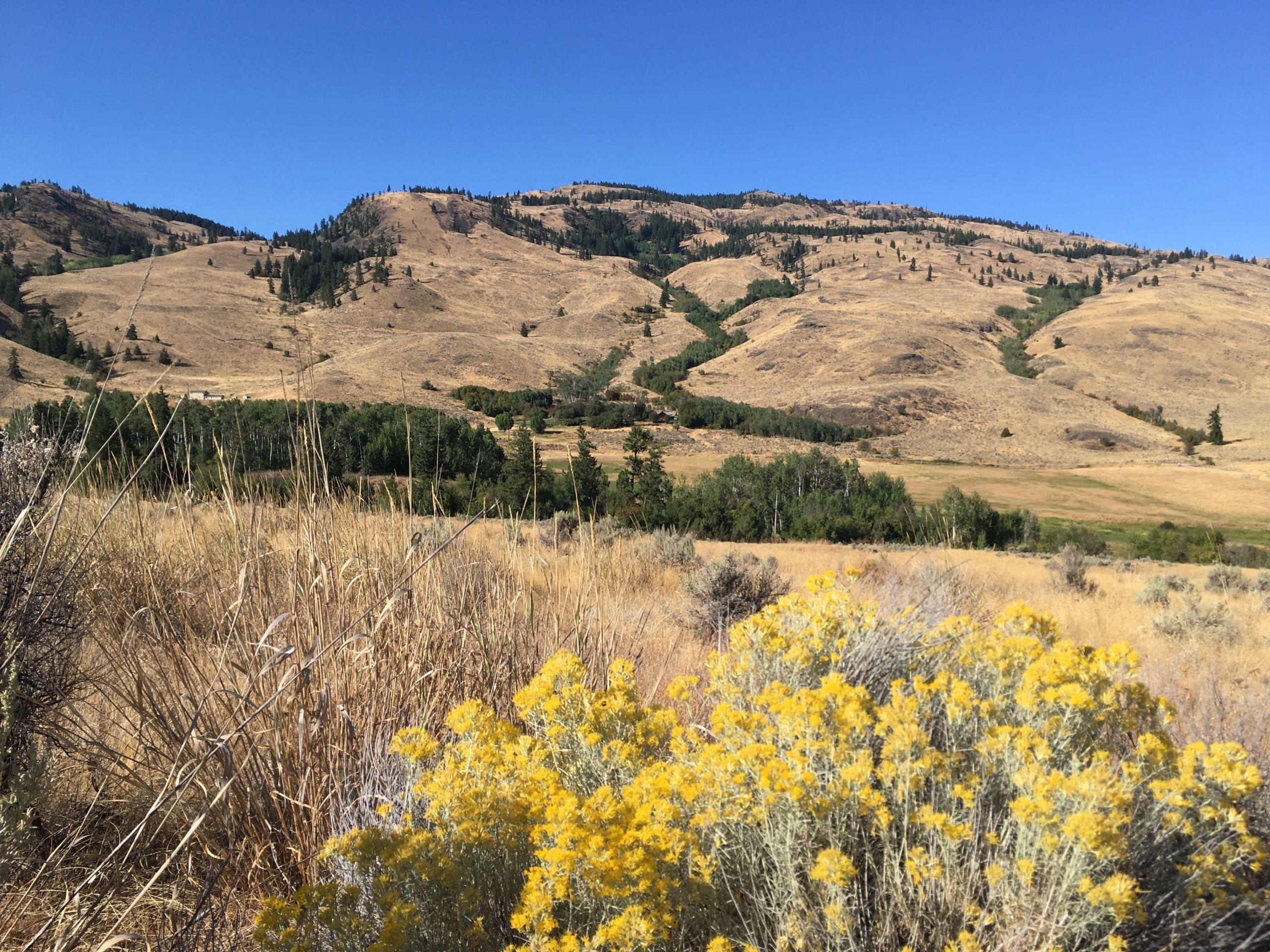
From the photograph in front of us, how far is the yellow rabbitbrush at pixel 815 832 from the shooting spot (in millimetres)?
1380

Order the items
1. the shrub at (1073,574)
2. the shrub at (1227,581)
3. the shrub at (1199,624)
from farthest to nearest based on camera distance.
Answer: the shrub at (1227,581) < the shrub at (1073,574) < the shrub at (1199,624)

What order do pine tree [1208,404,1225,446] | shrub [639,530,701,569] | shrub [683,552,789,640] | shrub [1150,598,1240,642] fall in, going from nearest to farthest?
shrub [683,552,789,640] < shrub [1150,598,1240,642] < shrub [639,530,701,569] < pine tree [1208,404,1225,446]

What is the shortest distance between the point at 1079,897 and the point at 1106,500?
168 ft

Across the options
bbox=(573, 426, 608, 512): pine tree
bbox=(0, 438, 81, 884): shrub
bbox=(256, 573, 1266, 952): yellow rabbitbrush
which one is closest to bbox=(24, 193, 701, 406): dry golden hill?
bbox=(573, 426, 608, 512): pine tree

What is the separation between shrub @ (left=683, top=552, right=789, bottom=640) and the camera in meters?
7.32

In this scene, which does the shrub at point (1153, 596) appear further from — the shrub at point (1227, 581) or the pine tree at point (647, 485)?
the pine tree at point (647, 485)

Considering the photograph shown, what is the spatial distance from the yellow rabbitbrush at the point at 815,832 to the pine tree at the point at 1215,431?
7843 cm

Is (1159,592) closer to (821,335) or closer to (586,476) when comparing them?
(586,476)

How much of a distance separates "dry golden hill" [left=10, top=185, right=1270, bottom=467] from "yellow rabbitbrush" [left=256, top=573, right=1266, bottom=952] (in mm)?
45458

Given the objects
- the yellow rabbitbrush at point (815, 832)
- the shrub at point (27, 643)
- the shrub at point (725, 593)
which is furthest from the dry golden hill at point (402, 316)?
the yellow rabbitbrush at point (815, 832)

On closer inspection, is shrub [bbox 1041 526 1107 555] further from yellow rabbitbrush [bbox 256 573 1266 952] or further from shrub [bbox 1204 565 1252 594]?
yellow rabbitbrush [bbox 256 573 1266 952]

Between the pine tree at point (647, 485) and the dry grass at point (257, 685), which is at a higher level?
the dry grass at point (257, 685)

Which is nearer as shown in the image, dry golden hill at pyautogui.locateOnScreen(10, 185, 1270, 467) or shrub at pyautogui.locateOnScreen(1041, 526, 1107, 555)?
shrub at pyautogui.locateOnScreen(1041, 526, 1107, 555)

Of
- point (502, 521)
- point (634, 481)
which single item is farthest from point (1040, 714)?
point (634, 481)
